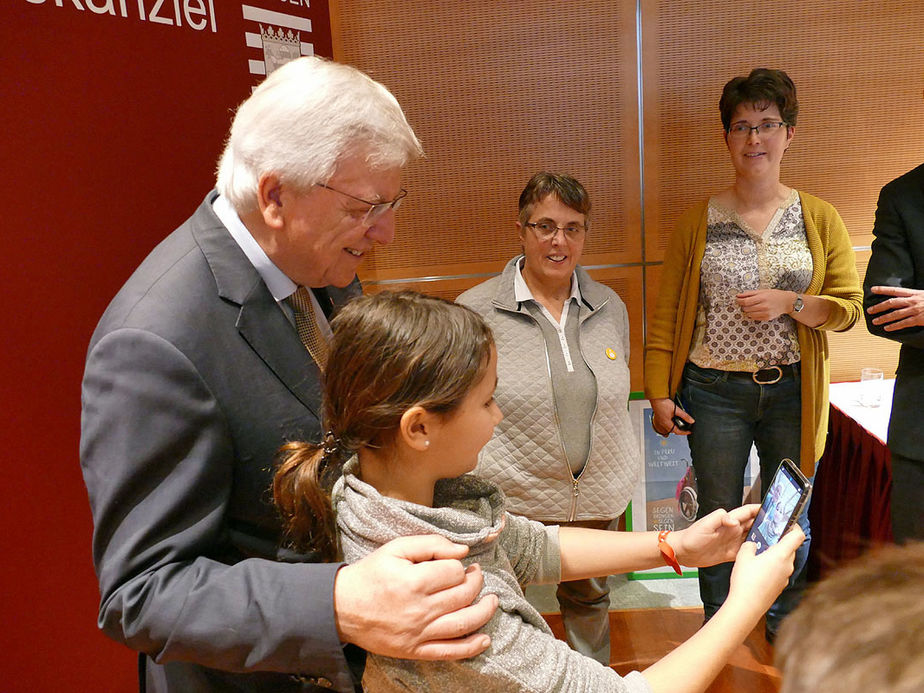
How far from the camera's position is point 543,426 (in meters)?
2.60

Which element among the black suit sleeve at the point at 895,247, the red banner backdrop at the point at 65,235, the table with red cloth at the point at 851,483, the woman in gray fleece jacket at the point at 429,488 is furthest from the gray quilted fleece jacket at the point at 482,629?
the table with red cloth at the point at 851,483

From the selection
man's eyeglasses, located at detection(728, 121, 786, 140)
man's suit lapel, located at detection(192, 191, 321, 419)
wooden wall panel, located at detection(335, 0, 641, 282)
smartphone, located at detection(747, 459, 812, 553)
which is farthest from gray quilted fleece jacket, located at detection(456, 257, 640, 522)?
man's suit lapel, located at detection(192, 191, 321, 419)

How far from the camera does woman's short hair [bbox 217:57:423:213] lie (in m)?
1.18

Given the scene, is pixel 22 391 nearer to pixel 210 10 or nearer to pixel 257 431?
pixel 257 431

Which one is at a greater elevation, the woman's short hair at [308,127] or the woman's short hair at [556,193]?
the woman's short hair at [308,127]

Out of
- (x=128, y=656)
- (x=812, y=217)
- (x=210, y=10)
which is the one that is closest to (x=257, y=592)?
(x=128, y=656)

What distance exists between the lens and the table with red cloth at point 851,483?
2.83 m

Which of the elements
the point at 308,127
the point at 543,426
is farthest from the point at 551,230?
the point at 308,127

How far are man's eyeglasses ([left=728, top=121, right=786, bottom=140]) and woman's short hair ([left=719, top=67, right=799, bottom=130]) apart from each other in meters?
0.04

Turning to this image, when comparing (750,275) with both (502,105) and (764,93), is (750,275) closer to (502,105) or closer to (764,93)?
(764,93)

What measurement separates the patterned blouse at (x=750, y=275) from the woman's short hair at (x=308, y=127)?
1.88 m

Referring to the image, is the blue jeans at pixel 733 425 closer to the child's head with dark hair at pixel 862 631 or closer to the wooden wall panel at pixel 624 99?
the wooden wall panel at pixel 624 99

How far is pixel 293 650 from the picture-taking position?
999 mm

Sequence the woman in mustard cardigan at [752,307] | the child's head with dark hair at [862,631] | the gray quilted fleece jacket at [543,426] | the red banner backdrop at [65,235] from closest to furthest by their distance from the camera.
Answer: the child's head with dark hair at [862,631]
the red banner backdrop at [65,235]
the gray quilted fleece jacket at [543,426]
the woman in mustard cardigan at [752,307]
